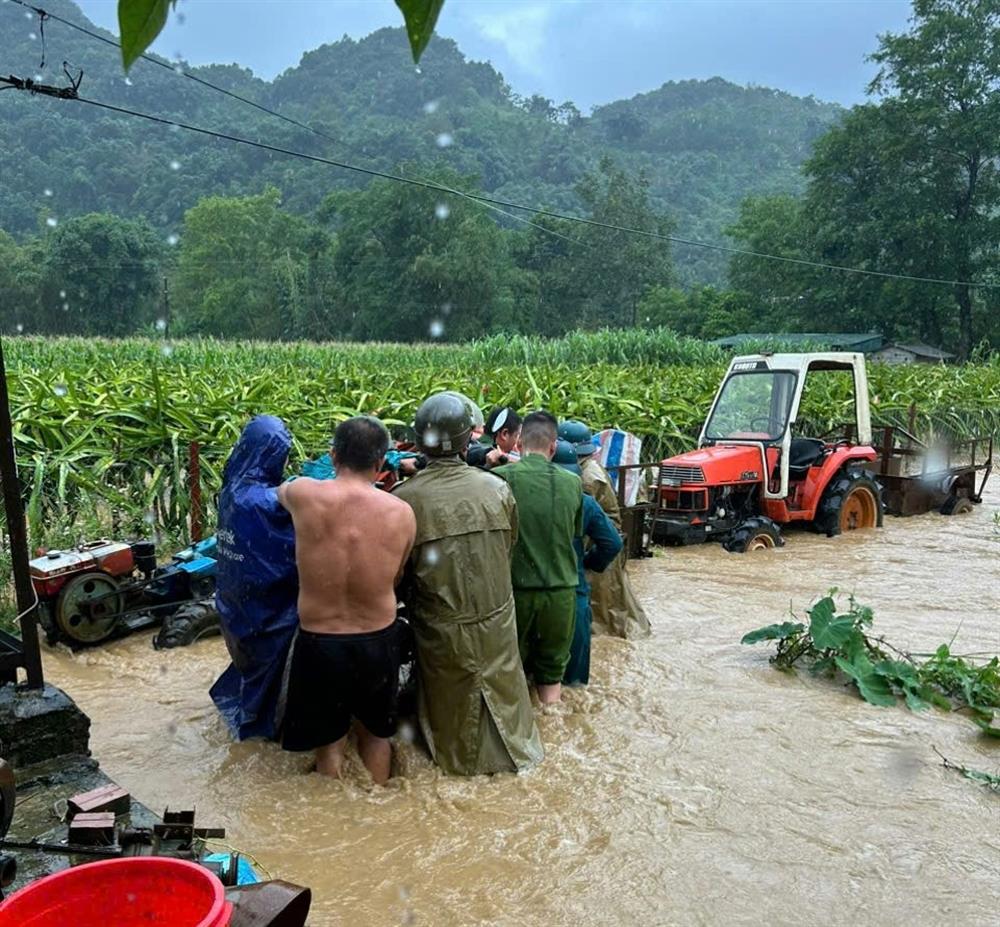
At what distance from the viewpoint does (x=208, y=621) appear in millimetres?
6133

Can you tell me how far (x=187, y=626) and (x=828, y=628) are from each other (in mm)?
4154

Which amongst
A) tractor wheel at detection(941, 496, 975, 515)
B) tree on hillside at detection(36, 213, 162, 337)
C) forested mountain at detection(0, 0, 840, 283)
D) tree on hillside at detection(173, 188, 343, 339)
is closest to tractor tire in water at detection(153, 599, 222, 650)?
tractor wheel at detection(941, 496, 975, 515)

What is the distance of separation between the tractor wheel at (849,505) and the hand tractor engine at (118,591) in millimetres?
6455

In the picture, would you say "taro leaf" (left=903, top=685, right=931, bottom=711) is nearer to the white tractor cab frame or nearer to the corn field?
the white tractor cab frame

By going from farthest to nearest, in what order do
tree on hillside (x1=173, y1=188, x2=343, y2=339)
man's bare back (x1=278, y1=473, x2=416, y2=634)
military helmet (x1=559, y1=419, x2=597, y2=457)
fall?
tree on hillside (x1=173, y1=188, x2=343, y2=339) → military helmet (x1=559, y1=419, x2=597, y2=457) → man's bare back (x1=278, y1=473, x2=416, y2=634)

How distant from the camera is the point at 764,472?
30.0ft

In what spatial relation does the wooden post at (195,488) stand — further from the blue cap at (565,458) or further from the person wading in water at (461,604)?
the person wading in water at (461,604)

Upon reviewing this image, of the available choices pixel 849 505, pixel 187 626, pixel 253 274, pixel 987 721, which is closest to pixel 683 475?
pixel 849 505

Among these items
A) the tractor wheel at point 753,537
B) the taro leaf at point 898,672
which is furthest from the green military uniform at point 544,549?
the tractor wheel at point 753,537

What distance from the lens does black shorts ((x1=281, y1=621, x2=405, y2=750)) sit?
3.73m

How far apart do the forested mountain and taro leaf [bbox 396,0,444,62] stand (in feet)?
111

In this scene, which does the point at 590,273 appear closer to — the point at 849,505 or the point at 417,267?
the point at 417,267

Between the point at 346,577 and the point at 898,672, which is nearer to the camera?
the point at 346,577

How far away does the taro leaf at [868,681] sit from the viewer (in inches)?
209
